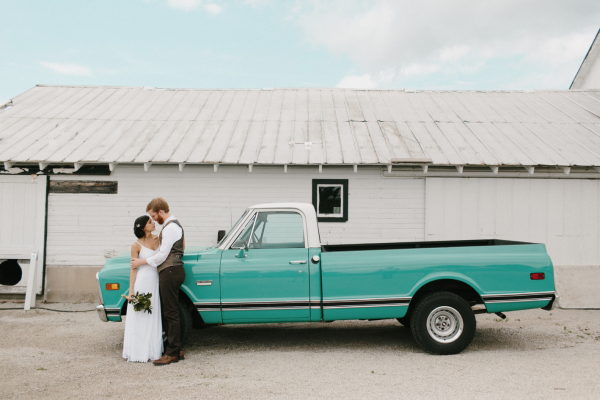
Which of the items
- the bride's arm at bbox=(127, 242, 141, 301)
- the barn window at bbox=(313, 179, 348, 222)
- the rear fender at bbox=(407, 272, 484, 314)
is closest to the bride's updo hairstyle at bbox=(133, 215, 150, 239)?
the bride's arm at bbox=(127, 242, 141, 301)

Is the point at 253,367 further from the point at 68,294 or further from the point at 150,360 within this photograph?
the point at 68,294

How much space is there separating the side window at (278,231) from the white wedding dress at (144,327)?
1.29 m

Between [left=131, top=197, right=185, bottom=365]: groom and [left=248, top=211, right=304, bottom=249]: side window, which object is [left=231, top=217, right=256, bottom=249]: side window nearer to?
[left=248, top=211, right=304, bottom=249]: side window

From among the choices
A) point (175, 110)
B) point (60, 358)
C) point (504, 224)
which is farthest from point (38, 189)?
point (504, 224)

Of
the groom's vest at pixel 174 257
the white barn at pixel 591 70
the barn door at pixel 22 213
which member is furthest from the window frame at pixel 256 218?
the white barn at pixel 591 70

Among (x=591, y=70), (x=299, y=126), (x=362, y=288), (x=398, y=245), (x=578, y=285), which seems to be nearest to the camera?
Answer: (x=362, y=288)

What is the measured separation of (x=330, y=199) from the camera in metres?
9.29

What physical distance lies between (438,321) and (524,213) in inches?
190

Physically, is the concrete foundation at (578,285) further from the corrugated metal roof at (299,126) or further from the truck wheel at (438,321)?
the truck wheel at (438,321)

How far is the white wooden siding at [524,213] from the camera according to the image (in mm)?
9078

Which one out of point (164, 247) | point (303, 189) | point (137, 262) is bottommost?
point (137, 262)

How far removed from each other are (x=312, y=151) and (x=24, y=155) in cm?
591

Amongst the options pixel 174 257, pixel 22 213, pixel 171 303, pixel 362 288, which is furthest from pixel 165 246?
pixel 22 213

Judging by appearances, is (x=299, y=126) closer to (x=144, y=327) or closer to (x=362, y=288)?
(x=362, y=288)
